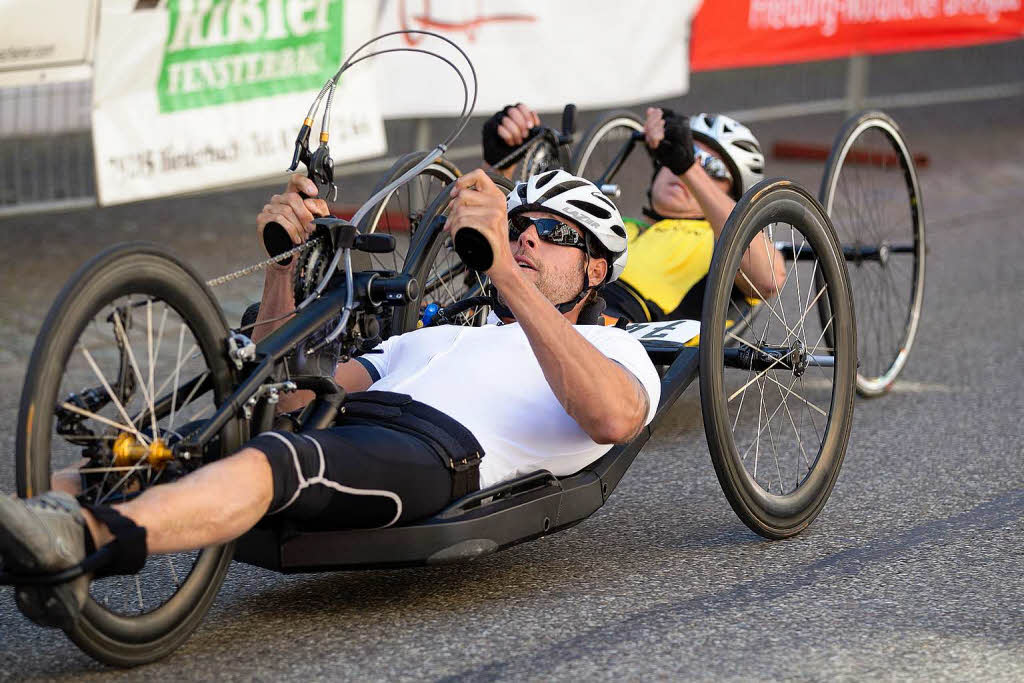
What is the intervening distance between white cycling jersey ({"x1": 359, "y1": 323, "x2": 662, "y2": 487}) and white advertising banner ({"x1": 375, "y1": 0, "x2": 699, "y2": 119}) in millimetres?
4802

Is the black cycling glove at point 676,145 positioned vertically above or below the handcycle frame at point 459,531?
above

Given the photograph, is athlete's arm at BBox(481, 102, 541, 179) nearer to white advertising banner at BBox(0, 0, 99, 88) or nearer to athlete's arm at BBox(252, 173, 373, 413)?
athlete's arm at BBox(252, 173, 373, 413)

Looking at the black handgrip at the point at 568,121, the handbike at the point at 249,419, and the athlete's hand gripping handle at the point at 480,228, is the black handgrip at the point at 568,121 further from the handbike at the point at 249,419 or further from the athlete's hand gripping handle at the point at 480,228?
the athlete's hand gripping handle at the point at 480,228

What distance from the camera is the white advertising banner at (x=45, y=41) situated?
6945 mm

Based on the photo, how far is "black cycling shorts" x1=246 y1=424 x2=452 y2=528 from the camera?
3.31 metres

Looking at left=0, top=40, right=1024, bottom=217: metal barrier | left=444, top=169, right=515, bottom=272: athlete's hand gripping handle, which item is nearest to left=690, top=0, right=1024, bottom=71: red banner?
left=0, top=40, right=1024, bottom=217: metal barrier

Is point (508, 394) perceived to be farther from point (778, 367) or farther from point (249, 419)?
point (778, 367)

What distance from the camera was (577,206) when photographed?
413 cm

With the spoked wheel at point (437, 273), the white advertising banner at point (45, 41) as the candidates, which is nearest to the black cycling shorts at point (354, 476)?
the spoked wheel at point (437, 273)

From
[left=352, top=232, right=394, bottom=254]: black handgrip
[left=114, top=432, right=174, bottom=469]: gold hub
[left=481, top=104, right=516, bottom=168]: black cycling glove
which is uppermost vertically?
[left=352, top=232, right=394, bottom=254]: black handgrip

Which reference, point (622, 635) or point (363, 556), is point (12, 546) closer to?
point (363, 556)

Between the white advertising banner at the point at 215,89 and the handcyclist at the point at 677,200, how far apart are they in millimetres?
2526

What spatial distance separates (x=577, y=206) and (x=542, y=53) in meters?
5.26

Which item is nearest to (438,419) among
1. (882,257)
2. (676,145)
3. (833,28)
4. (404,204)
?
(676,145)
